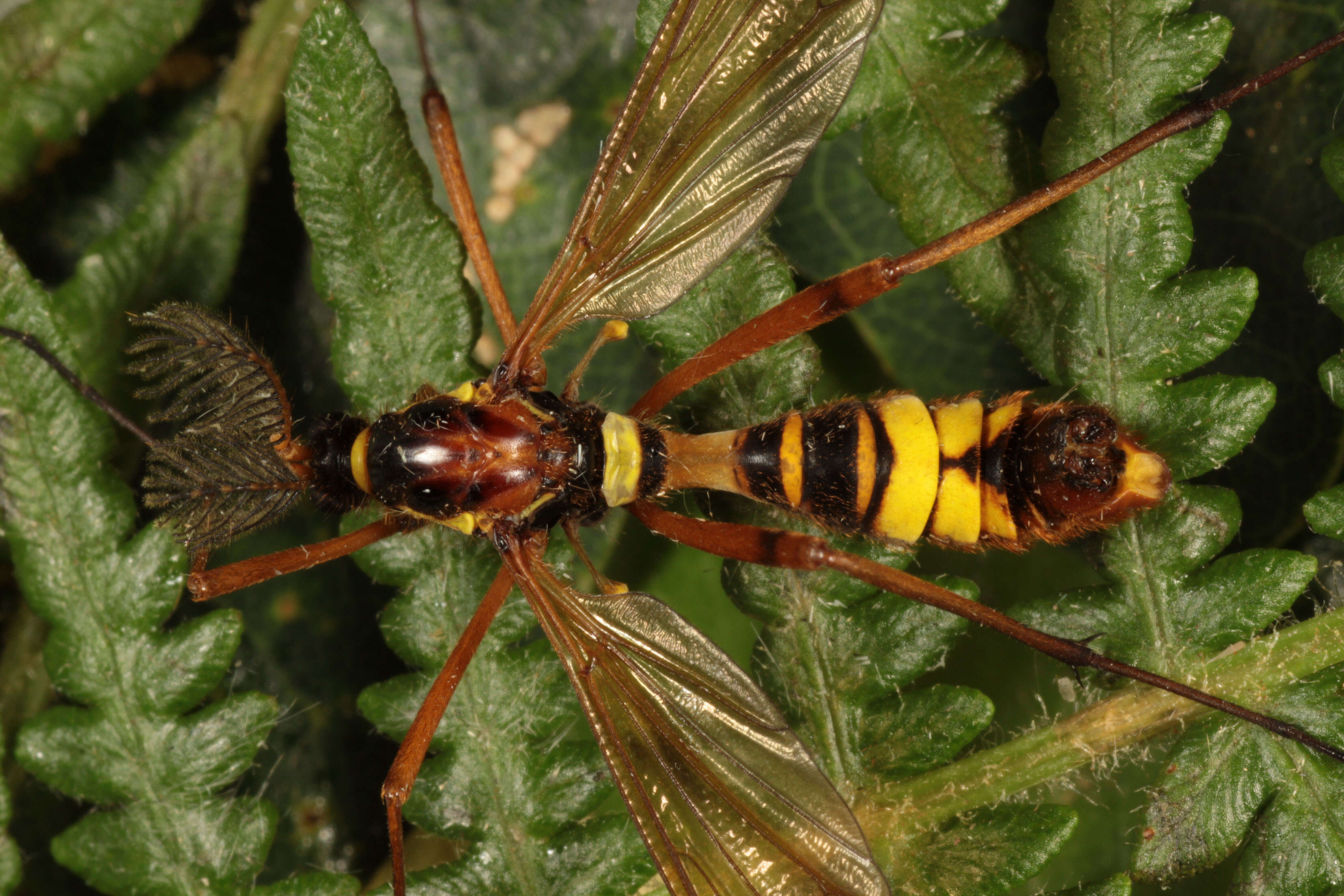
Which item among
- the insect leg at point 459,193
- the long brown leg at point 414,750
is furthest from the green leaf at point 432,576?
the long brown leg at point 414,750

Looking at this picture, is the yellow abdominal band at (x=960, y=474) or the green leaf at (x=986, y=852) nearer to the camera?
the green leaf at (x=986, y=852)

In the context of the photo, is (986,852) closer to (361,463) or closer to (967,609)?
(967,609)

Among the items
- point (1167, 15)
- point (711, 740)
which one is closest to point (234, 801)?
point (711, 740)

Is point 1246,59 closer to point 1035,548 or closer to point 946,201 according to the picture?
point 946,201

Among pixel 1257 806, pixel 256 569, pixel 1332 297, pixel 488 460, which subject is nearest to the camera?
pixel 1257 806

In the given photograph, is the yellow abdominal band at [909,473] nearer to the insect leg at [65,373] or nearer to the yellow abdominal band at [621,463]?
the yellow abdominal band at [621,463]

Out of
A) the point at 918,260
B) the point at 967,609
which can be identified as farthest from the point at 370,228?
the point at 967,609
